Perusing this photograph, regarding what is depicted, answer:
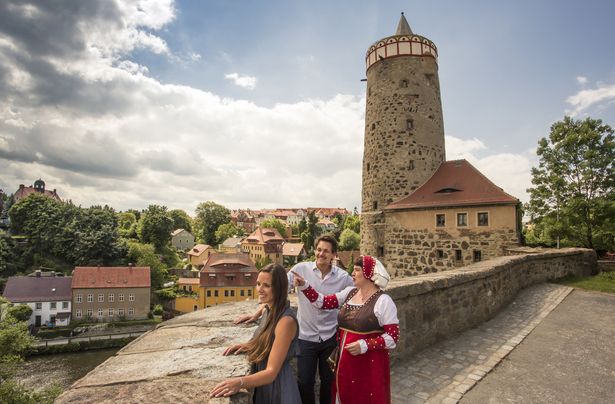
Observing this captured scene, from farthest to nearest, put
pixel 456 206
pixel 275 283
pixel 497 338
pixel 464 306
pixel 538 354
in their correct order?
pixel 456 206, pixel 464 306, pixel 497 338, pixel 538 354, pixel 275 283

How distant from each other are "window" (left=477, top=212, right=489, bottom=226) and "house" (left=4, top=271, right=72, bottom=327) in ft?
142

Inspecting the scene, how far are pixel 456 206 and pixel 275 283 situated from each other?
12745mm

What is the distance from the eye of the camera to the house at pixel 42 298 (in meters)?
36.0

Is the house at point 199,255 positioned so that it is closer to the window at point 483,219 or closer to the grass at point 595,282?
the window at point 483,219

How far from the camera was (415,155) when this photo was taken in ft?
52.1

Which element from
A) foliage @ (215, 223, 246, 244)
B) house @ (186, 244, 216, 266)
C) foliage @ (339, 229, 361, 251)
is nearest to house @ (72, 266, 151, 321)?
house @ (186, 244, 216, 266)

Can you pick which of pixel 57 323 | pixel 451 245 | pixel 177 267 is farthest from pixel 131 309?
pixel 451 245

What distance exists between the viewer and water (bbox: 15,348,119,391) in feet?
89.0

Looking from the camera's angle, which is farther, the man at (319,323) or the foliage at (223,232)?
the foliage at (223,232)

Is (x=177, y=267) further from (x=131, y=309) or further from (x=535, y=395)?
(x=535, y=395)

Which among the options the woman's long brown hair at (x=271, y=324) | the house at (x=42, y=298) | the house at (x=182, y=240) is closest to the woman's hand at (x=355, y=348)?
the woman's long brown hair at (x=271, y=324)

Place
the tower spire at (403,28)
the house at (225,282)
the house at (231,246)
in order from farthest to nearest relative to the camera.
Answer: the house at (231,246)
the house at (225,282)
the tower spire at (403,28)

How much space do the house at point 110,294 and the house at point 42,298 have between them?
1053 mm

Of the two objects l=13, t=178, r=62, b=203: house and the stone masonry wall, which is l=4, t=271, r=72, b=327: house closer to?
the stone masonry wall
